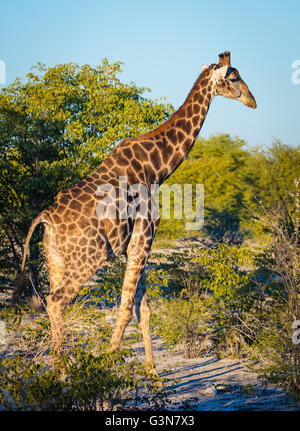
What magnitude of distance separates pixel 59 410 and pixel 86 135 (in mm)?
13470

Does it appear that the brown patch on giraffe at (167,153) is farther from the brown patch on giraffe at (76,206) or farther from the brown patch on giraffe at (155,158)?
the brown patch on giraffe at (76,206)

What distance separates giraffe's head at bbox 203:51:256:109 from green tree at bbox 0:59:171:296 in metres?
7.83

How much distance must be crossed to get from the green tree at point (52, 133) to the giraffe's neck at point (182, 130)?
757 centimetres

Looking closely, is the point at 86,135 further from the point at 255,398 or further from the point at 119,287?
the point at 255,398

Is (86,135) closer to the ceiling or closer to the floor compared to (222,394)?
closer to the ceiling

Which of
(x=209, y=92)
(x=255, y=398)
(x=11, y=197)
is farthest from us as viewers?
(x=11, y=197)

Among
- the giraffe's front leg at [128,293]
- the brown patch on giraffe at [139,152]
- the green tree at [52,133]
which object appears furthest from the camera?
the green tree at [52,133]

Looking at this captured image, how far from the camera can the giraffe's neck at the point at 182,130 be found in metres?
7.51

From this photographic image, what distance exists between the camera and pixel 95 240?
663 cm

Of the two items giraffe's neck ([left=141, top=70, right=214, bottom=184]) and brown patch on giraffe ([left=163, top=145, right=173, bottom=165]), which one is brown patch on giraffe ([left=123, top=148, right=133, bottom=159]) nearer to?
giraffe's neck ([left=141, top=70, right=214, bottom=184])

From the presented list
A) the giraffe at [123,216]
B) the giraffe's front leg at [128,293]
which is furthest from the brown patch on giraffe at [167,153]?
the giraffe's front leg at [128,293]

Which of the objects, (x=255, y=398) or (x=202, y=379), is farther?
(x=202, y=379)

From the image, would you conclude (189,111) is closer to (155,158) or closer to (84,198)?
(155,158)
